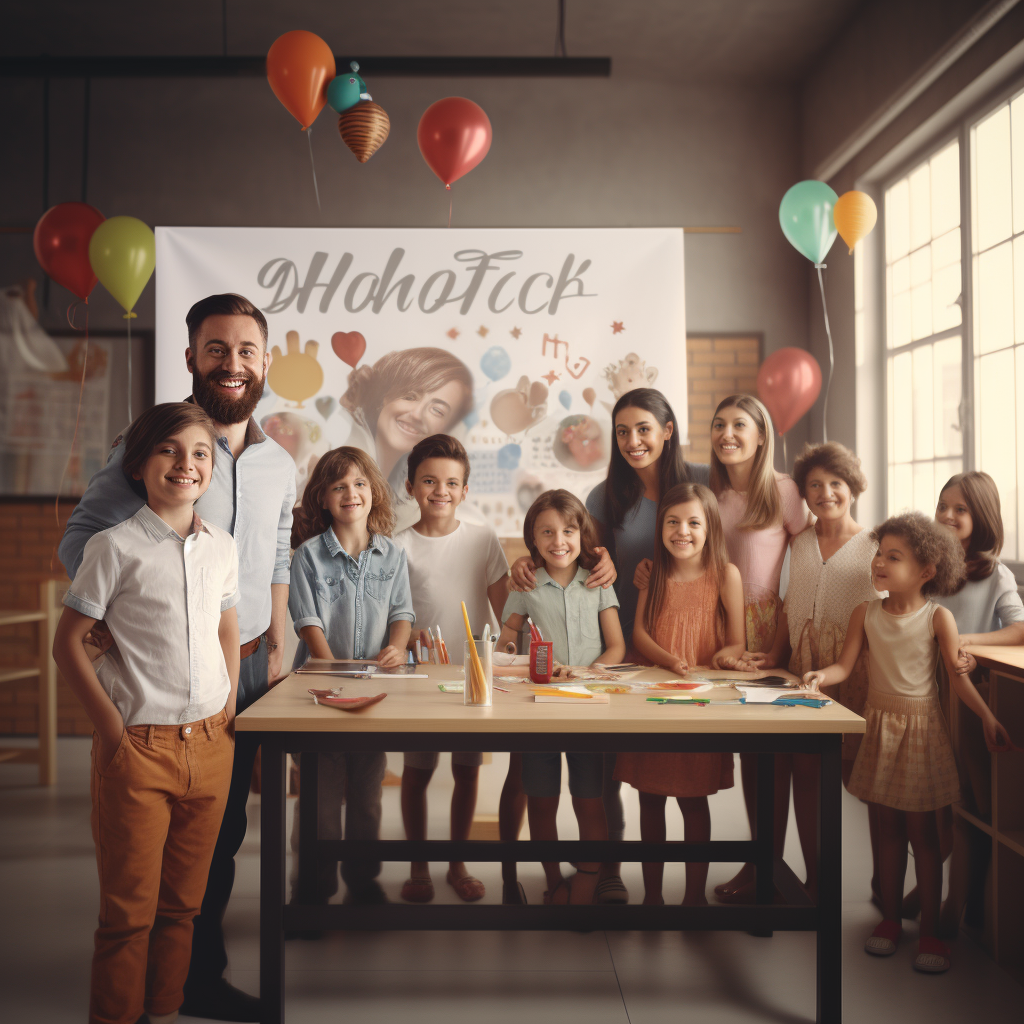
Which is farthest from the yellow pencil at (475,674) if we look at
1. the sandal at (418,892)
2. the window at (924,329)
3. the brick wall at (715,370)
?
the brick wall at (715,370)

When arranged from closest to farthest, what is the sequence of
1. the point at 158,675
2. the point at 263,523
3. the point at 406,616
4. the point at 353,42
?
the point at 158,675, the point at 263,523, the point at 406,616, the point at 353,42

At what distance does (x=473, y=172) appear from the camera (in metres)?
4.58

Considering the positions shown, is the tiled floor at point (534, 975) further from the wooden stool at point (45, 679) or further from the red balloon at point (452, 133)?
the red balloon at point (452, 133)

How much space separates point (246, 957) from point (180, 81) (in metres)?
4.33

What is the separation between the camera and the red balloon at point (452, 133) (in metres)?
3.29

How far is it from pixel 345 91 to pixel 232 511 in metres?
1.80

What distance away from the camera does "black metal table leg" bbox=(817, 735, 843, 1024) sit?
1869 millimetres

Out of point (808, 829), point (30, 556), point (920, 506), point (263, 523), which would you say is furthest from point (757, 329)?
point (30, 556)

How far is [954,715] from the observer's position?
7.77ft

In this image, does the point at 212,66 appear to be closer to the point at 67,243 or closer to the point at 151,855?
the point at 67,243

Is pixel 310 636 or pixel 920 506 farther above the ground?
pixel 920 506

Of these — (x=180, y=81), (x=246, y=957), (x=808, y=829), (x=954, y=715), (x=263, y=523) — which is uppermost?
(x=180, y=81)

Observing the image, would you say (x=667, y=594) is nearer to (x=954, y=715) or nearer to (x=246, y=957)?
(x=954, y=715)

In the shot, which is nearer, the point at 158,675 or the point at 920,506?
the point at 158,675
